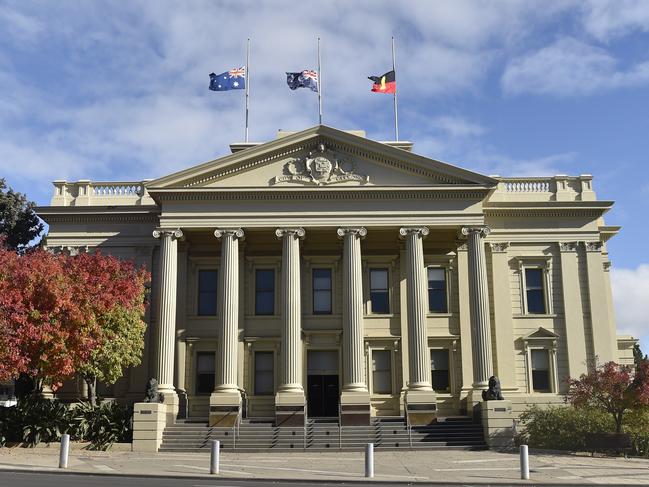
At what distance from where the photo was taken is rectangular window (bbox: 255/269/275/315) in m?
36.6

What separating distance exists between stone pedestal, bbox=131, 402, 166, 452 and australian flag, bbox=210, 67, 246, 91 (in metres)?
16.1

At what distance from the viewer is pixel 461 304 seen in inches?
1423

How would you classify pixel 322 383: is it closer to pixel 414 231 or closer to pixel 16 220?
pixel 414 231

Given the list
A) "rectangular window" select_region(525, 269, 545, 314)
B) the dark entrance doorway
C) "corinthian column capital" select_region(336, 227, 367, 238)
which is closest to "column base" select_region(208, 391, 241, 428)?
the dark entrance doorway

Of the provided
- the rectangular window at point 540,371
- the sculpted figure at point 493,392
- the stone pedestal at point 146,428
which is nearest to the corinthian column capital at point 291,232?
the stone pedestal at point 146,428

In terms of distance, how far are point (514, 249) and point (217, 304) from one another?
14.5m

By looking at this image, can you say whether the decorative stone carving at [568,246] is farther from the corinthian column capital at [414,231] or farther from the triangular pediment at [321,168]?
the corinthian column capital at [414,231]

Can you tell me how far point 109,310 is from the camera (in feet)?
98.5

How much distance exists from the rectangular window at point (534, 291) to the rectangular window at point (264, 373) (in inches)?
496

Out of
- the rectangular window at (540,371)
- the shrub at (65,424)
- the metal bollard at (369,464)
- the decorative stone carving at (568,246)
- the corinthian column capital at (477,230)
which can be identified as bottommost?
the metal bollard at (369,464)

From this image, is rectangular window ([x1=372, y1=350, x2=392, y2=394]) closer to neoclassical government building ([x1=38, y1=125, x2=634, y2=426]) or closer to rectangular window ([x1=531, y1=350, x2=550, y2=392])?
neoclassical government building ([x1=38, y1=125, x2=634, y2=426])

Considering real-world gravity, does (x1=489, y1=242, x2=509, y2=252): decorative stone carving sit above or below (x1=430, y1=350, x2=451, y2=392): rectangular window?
above

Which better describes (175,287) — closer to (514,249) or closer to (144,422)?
(144,422)

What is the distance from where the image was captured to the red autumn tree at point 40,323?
2675cm
